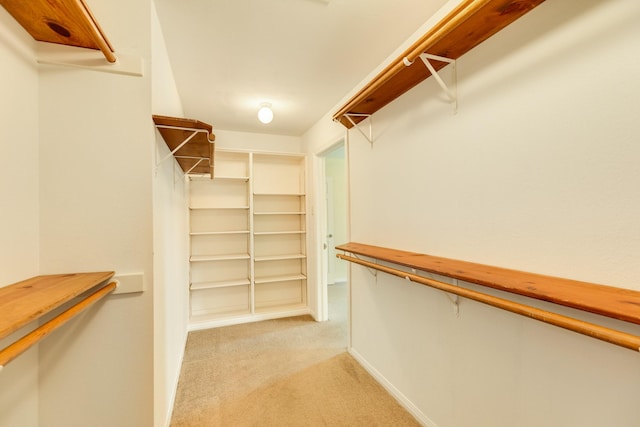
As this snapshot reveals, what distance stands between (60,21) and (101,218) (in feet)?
2.64

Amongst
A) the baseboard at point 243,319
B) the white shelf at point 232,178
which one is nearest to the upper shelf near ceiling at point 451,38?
the white shelf at point 232,178

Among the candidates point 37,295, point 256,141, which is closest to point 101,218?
point 37,295

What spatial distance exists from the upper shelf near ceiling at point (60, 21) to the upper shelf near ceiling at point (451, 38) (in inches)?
50.5

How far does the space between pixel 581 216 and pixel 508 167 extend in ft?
1.06

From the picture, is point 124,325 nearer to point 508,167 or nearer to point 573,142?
point 508,167

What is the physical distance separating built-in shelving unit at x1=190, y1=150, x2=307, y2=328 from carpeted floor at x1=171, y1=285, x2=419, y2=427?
48cm

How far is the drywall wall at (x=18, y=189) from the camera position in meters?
0.96

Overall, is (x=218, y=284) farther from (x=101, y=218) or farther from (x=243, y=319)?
(x=101, y=218)

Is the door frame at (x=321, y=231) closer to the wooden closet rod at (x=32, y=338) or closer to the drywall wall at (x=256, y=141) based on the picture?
the drywall wall at (x=256, y=141)

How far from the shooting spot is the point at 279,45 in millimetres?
1736

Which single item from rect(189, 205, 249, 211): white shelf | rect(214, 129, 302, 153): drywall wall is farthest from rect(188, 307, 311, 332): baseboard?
rect(214, 129, 302, 153): drywall wall

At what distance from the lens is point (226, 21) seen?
1516 mm

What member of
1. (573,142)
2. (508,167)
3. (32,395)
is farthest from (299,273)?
(573,142)

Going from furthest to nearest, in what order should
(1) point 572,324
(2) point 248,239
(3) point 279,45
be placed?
(2) point 248,239, (3) point 279,45, (1) point 572,324
